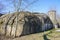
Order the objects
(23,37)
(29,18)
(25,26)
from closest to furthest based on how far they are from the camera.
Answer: (23,37) < (25,26) < (29,18)

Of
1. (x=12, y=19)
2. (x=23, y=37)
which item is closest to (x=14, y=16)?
(x=12, y=19)

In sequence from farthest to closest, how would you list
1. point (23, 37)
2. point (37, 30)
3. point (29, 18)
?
point (37, 30), point (29, 18), point (23, 37)

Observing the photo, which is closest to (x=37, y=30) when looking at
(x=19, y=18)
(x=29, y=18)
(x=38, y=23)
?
(x=38, y=23)

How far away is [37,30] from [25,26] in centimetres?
281

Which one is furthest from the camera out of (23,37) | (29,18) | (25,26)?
(29,18)

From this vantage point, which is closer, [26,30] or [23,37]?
[23,37]

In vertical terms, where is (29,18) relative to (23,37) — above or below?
above

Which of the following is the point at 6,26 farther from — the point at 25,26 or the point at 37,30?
the point at 37,30

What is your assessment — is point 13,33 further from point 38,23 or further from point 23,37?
point 38,23

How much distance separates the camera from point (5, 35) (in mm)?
14672

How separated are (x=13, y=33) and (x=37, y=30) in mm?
3758

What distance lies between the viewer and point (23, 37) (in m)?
13.9

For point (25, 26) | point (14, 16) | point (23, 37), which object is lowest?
point (23, 37)

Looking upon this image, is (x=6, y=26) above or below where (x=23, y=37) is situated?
above
